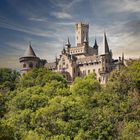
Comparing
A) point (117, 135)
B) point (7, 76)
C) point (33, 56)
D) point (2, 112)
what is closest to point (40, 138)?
point (117, 135)

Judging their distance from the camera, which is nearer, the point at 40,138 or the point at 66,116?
the point at 40,138

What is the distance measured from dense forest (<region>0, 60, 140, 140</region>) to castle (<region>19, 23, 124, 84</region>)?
20.2 metres

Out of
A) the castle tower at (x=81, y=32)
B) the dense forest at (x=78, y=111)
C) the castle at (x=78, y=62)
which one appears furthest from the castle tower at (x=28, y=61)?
the dense forest at (x=78, y=111)

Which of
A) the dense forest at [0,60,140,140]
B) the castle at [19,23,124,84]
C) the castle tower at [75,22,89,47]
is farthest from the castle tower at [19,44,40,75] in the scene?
the dense forest at [0,60,140,140]

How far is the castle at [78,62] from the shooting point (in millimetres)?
105688

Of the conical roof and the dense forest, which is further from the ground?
the conical roof

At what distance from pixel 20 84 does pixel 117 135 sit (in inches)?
1511

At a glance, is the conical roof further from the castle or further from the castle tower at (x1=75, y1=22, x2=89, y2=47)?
the castle tower at (x1=75, y1=22, x2=89, y2=47)

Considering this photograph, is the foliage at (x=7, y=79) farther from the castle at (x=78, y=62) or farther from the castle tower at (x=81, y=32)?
the castle tower at (x=81, y=32)

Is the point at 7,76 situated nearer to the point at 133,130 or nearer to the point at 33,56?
the point at 33,56

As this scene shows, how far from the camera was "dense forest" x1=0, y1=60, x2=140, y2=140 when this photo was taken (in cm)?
5950

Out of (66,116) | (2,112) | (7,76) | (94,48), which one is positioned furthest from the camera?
(94,48)

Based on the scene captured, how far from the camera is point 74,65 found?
4409 inches

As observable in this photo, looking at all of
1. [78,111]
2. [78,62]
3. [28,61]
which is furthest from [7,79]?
[78,111]
